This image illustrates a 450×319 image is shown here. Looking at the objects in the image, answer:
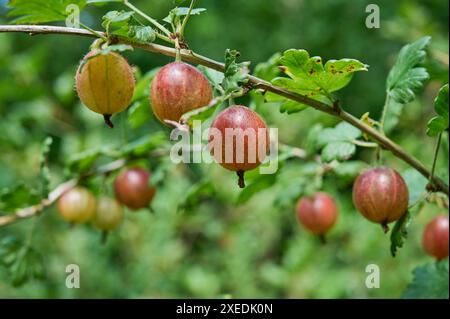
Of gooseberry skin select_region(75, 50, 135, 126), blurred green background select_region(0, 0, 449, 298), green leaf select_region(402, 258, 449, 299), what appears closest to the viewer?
gooseberry skin select_region(75, 50, 135, 126)

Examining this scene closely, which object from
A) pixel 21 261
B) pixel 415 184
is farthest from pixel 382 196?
pixel 21 261

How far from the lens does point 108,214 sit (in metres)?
2.09

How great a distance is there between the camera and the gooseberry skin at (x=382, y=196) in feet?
4.48

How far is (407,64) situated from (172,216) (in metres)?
2.05

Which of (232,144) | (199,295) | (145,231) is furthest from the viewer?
(145,231)

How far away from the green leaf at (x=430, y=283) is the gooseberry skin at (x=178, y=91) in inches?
36.9

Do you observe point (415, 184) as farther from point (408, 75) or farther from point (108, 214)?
point (108, 214)

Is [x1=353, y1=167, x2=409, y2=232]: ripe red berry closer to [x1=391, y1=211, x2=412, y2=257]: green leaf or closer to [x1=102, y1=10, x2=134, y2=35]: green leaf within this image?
[x1=391, y1=211, x2=412, y2=257]: green leaf

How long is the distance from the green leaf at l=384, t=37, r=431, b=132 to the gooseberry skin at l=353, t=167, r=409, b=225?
18cm

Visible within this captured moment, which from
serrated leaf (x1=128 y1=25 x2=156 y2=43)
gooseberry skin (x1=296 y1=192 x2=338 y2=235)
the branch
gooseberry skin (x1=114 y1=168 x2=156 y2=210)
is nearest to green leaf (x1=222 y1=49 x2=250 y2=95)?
the branch

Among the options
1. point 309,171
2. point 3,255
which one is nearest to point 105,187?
point 3,255

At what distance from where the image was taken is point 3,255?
2.00 metres

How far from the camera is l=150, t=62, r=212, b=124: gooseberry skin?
114 centimetres
